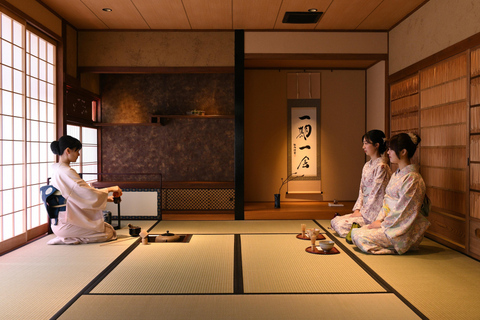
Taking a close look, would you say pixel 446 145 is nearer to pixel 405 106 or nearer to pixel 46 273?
pixel 405 106

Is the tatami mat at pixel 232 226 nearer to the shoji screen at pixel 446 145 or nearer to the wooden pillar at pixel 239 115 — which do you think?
the wooden pillar at pixel 239 115

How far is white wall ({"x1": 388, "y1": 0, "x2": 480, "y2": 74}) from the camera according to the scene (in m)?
4.04

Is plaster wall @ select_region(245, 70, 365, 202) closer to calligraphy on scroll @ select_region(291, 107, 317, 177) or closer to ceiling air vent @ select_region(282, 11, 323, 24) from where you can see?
calligraphy on scroll @ select_region(291, 107, 317, 177)

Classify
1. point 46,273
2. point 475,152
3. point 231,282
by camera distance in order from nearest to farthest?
point 231,282, point 46,273, point 475,152

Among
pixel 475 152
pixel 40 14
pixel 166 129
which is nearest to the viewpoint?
pixel 475 152

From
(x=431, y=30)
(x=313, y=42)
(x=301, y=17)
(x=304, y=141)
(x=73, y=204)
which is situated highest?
(x=301, y=17)

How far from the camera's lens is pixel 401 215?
3908 millimetres

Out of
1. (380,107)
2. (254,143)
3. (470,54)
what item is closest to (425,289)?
(470,54)

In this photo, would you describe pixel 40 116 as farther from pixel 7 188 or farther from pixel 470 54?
pixel 470 54

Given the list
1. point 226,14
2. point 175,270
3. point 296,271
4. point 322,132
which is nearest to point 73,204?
point 175,270

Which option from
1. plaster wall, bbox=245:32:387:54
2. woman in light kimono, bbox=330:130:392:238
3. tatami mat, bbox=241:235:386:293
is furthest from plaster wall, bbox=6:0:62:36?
woman in light kimono, bbox=330:130:392:238

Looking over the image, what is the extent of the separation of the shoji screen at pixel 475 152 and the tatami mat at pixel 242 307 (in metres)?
1.62

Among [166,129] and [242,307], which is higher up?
[166,129]

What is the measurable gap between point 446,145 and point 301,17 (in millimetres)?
2552
